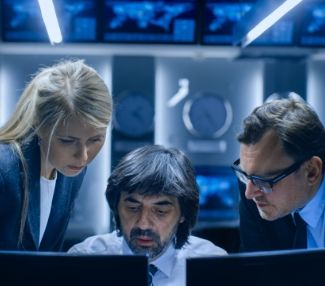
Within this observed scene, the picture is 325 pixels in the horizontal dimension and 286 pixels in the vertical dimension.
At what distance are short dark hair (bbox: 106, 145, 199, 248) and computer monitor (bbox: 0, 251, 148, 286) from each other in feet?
2.57

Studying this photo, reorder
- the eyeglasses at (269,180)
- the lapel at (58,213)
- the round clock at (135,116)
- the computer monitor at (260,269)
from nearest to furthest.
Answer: the computer monitor at (260,269)
the eyeglasses at (269,180)
the lapel at (58,213)
the round clock at (135,116)

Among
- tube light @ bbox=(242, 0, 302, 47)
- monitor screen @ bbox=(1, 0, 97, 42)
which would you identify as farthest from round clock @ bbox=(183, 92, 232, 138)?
tube light @ bbox=(242, 0, 302, 47)

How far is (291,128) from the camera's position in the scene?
209 centimetres

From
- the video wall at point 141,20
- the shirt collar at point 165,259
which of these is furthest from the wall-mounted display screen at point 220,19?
the shirt collar at point 165,259

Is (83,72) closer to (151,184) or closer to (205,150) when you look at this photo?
(151,184)

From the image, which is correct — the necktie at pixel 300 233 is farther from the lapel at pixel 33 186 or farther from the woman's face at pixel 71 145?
the lapel at pixel 33 186

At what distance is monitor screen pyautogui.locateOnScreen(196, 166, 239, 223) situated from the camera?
17.4 ft

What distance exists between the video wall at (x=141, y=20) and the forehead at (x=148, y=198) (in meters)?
2.64

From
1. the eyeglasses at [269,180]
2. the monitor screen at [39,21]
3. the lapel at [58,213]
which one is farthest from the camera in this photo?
the monitor screen at [39,21]

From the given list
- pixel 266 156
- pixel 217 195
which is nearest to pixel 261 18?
pixel 266 156

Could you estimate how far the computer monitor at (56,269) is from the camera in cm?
134

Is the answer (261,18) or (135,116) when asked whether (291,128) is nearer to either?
(261,18)

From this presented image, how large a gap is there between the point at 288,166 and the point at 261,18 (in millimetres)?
1462

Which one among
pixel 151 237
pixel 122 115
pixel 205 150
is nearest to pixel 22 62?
pixel 122 115
